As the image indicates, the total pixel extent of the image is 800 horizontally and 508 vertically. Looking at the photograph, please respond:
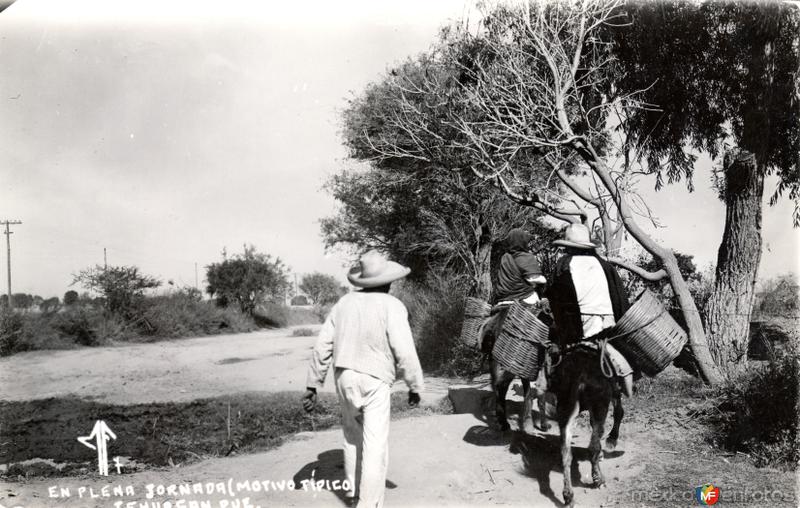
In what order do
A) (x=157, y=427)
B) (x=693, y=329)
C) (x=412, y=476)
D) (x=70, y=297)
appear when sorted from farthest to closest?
(x=70, y=297), (x=157, y=427), (x=693, y=329), (x=412, y=476)

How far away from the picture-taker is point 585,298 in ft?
14.9

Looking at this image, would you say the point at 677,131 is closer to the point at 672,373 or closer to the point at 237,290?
the point at 672,373

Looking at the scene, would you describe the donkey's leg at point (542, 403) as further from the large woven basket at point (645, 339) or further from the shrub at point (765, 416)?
the shrub at point (765, 416)

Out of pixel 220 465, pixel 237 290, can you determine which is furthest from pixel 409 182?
pixel 237 290

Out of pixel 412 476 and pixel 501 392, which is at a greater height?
pixel 501 392

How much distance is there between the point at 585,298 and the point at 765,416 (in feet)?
8.10

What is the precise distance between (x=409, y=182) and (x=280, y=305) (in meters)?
22.5

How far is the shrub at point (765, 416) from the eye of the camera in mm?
4871

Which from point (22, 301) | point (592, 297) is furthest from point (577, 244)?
point (22, 301)

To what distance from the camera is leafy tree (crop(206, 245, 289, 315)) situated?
32.3 metres

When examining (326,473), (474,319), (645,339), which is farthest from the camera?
(474,319)

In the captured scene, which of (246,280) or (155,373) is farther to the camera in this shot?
(246,280)

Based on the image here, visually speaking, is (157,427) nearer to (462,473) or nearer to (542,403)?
(462,473)
